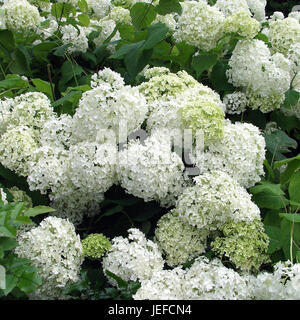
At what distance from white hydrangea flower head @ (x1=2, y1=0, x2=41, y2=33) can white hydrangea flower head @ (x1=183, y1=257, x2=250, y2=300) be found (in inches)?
95.2

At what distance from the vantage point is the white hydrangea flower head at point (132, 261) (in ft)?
6.84

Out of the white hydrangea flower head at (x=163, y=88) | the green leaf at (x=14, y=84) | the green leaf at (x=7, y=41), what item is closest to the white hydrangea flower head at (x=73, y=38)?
the green leaf at (x=7, y=41)

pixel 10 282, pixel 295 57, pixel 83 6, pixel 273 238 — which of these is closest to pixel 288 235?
pixel 273 238

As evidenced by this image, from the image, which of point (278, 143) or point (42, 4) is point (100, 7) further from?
point (278, 143)

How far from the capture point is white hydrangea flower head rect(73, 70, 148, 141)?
226 centimetres

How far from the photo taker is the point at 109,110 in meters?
2.25

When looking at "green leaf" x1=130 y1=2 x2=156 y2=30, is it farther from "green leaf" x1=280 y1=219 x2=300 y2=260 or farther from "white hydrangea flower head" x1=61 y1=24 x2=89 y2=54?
"green leaf" x1=280 y1=219 x2=300 y2=260

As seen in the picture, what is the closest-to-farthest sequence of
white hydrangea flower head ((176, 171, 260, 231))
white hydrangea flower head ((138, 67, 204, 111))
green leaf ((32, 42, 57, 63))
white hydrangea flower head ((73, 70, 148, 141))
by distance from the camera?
white hydrangea flower head ((176, 171, 260, 231)) < white hydrangea flower head ((73, 70, 148, 141)) < white hydrangea flower head ((138, 67, 204, 111)) < green leaf ((32, 42, 57, 63))

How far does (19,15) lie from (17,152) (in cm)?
149

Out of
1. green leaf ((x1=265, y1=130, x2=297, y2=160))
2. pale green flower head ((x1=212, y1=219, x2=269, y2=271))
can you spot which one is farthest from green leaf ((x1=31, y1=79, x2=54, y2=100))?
pale green flower head ((x1=212, y1=219, x2=269, y2=271))

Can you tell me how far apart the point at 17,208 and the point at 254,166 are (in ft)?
4.03

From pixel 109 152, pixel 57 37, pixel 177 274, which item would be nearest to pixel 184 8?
pixel 57 37

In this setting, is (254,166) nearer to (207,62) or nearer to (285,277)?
(285,277)

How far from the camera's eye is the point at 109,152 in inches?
88.9
